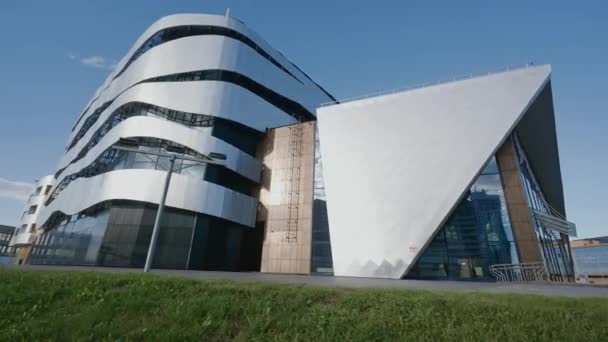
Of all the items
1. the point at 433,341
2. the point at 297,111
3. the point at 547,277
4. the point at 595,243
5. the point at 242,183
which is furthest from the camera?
the point at 595,243

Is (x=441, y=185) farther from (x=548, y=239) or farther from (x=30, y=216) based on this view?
(x=30, y=216)

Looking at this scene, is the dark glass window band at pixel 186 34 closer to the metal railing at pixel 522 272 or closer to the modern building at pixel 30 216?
the metal railing at pixel 522 272

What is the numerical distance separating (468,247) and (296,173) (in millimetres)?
15020

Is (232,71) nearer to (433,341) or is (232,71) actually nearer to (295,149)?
(295,149)

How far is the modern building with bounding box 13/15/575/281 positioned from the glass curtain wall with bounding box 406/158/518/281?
89 mm

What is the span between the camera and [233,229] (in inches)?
1129

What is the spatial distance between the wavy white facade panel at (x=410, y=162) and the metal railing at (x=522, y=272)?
17.1ft

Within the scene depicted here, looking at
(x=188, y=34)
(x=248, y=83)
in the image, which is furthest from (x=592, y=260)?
(x=188, y=34)

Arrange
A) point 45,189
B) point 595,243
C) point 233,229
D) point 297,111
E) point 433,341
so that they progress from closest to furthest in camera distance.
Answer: point 433,341, point 233,229, point 297,111, point 595,243, point 45,189

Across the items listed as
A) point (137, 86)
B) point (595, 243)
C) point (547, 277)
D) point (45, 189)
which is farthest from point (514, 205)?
point (45, 189)

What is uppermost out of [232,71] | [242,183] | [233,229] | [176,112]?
[232,71]

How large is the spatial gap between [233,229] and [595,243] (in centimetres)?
6174

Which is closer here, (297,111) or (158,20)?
(158,20)

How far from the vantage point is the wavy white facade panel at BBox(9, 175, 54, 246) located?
57.0 meters
